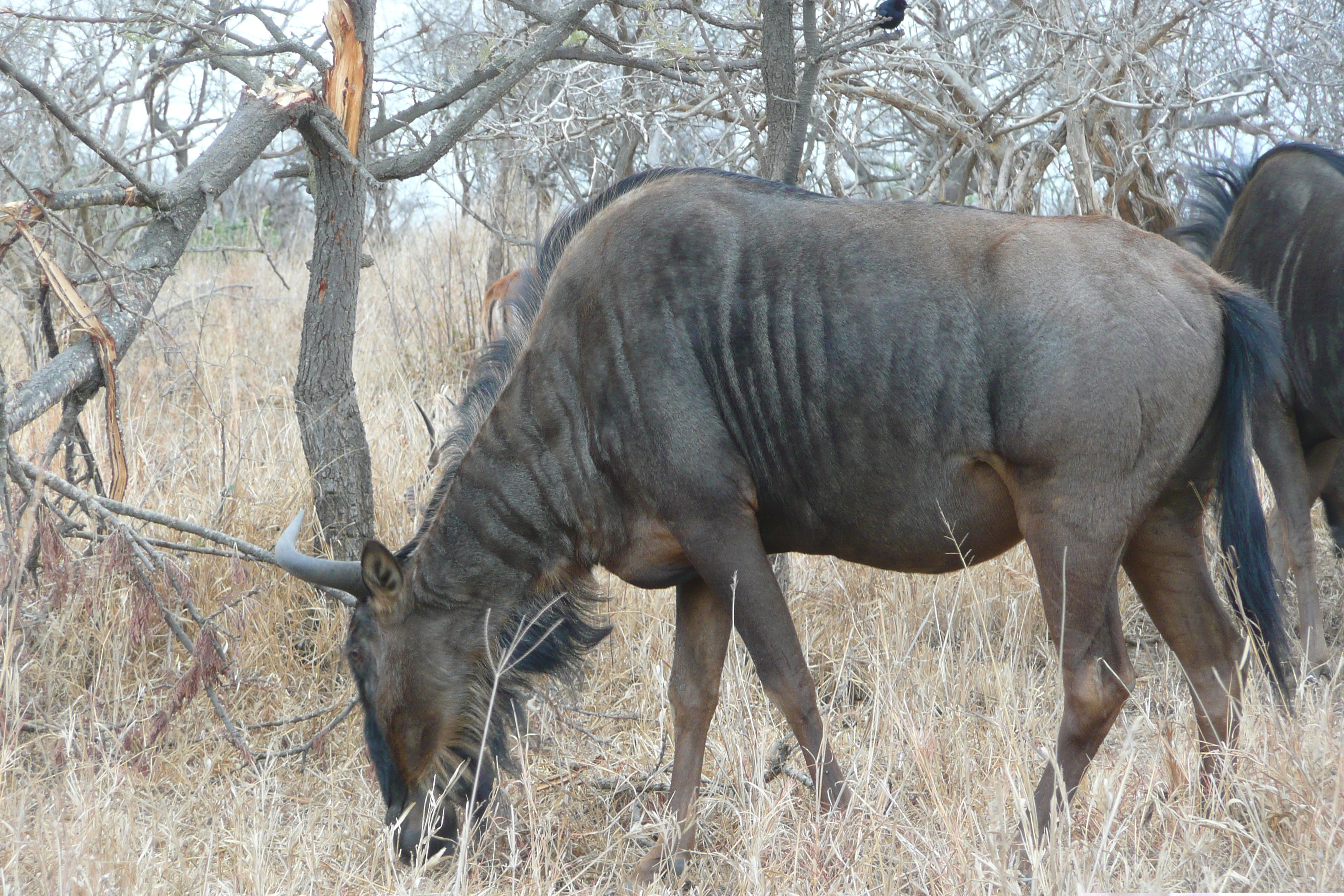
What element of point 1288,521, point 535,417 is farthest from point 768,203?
point 1288,521

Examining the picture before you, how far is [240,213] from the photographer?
1470 cm

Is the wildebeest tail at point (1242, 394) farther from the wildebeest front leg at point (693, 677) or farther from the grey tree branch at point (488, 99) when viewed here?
the grey tree branch at point (488, 99)

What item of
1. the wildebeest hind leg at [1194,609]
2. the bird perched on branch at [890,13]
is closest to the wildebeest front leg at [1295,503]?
the wildebeest hind leg at [1194,609]

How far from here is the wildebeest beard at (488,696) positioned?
129 inches

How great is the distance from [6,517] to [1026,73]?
630cm

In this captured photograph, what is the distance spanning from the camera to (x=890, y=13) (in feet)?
13.1

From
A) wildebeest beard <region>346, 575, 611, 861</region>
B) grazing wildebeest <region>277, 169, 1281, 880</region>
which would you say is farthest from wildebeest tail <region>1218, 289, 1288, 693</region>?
wildebeest beard <region>346, 575, 611, 861</region>

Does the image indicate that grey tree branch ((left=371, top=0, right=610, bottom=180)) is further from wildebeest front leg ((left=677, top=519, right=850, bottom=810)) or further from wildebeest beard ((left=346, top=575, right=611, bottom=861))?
wildebeest front leg ((left=677, top=519, right=850, bottom=810))

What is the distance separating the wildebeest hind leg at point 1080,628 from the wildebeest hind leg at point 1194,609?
27 centimetres

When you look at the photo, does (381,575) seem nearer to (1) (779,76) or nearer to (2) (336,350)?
(2) (336,350)

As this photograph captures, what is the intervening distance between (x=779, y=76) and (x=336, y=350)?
2067 mm

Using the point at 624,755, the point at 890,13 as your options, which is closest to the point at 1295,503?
the point at 890,13

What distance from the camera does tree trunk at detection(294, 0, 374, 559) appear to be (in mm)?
4395

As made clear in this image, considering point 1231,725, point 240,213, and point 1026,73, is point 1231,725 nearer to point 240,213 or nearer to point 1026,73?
point 1026,73
